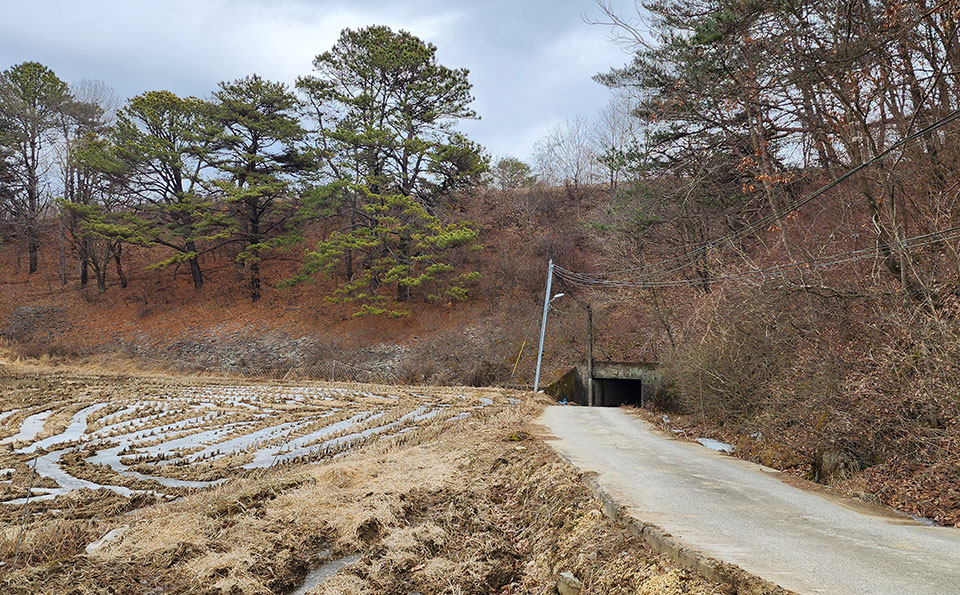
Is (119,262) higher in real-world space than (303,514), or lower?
higher

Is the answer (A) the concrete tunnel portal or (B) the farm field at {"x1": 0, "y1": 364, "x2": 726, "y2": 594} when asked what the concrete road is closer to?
(B) the farm field at {"x1": 0, "y1": 364, "x2": 726, "y2": 594}

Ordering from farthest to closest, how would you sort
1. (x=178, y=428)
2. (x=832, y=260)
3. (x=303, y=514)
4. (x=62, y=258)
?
1. (x=62, y=258)
2. (x=178, y=428)
3. (x=832, y=260)
4. (x=303, y=514)

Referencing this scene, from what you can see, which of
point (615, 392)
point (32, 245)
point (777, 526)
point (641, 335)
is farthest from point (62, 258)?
point (777, 526)

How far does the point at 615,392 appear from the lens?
2827cm

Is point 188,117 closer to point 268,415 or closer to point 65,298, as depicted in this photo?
point 65,298

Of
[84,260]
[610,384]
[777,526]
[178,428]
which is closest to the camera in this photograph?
[777,526]

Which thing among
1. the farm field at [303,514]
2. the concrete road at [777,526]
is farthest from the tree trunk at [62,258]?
the concrete road at [777,526]

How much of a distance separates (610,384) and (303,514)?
22668 mm

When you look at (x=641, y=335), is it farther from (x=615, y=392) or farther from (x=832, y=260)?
(x=832, y=260)

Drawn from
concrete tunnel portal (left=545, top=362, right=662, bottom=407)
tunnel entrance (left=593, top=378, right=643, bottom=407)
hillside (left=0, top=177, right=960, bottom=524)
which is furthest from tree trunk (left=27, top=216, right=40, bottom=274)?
tunnel entrance (left=593, top=378, right=643, bottom=407)

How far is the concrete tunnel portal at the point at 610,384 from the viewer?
79.2ft

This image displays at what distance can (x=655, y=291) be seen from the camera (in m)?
24.2

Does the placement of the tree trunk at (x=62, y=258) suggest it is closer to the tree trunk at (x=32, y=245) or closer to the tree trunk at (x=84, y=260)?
the tree trunk at (x=84, y=260)

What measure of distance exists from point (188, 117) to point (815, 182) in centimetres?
3390
